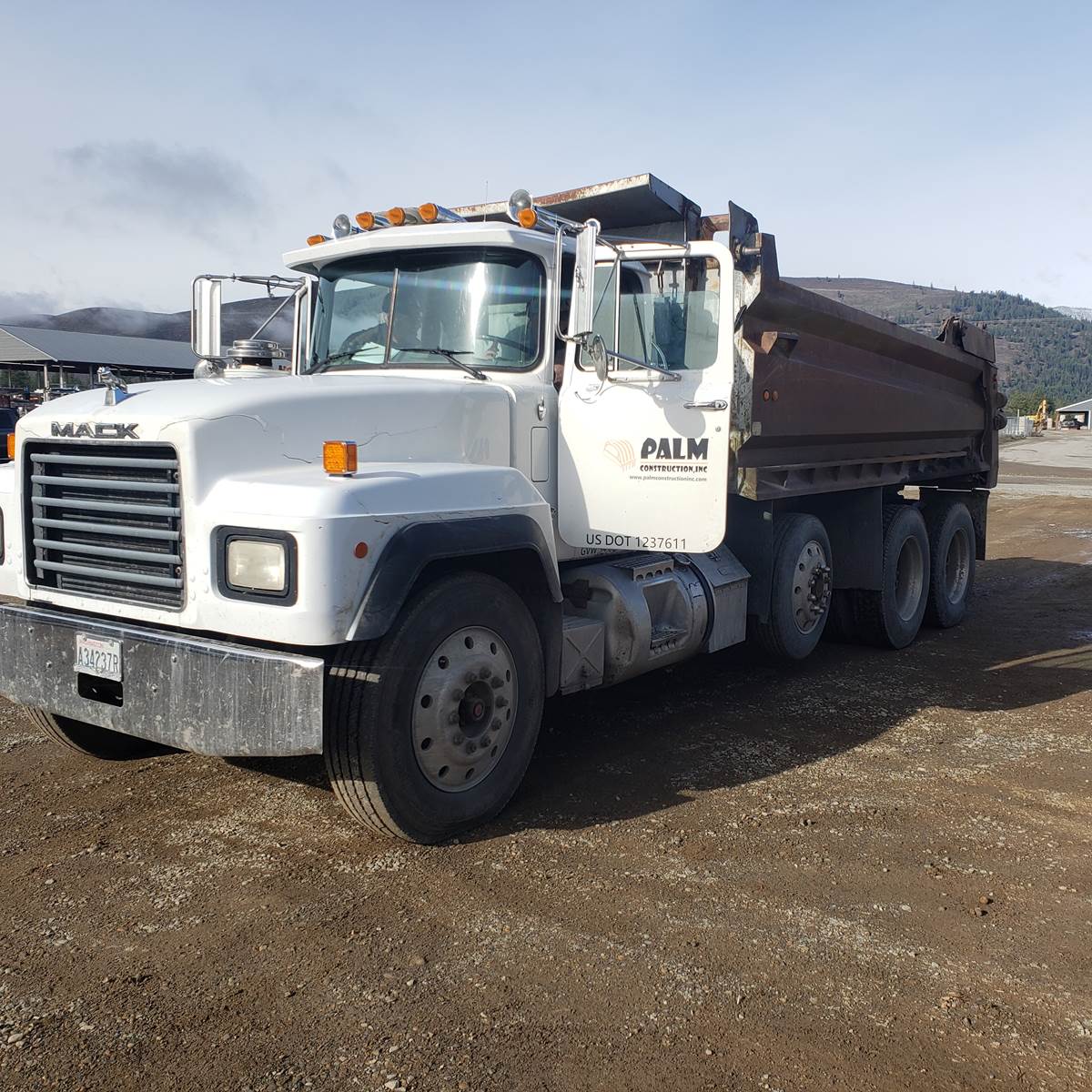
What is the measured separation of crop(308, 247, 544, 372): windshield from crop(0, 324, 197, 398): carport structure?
85.8 feet

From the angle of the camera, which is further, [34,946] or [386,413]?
[386,413]

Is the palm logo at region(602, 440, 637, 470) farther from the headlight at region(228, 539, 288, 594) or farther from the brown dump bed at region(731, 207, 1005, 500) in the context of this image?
the headlight at region(228, 539, 288, 594)

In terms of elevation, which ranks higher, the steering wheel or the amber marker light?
the steering wheel

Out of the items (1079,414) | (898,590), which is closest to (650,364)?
(898,590)

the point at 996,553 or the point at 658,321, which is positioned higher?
the point at 658,321

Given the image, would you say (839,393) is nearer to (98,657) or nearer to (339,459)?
(339,459)

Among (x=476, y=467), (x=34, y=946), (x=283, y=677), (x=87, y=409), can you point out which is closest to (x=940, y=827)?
(x=476, y=467)

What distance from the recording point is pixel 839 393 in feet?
20.8

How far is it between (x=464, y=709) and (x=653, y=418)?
5.80ft

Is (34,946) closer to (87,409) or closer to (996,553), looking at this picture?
(87,409)

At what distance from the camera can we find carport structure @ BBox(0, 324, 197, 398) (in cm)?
3034

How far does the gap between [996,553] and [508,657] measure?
1136 centimetres

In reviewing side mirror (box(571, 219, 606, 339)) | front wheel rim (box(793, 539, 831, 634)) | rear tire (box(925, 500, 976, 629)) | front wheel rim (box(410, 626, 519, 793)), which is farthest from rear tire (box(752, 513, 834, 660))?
front wheel rim (box(410, 626, 519, 793))

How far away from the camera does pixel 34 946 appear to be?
10.8ft
